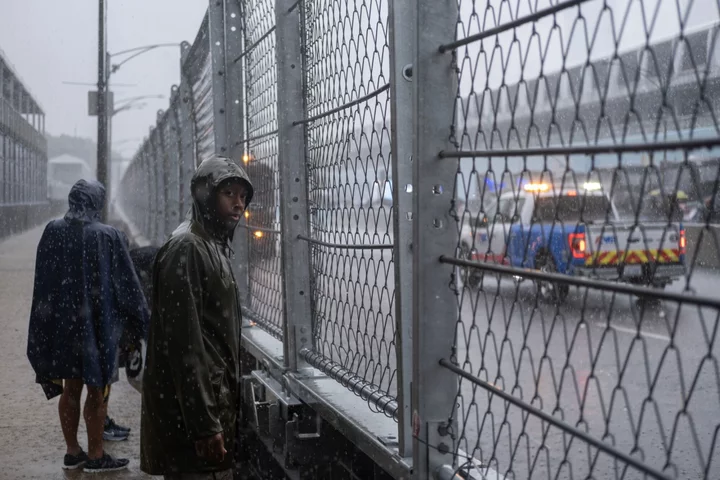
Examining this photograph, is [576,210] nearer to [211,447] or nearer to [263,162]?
[211,447]

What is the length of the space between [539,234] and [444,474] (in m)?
0.71

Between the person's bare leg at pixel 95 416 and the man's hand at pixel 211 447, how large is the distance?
2734 millimetres

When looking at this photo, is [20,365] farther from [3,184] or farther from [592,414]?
[3,184]

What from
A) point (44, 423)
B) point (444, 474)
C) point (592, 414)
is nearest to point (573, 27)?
point (444, 474)

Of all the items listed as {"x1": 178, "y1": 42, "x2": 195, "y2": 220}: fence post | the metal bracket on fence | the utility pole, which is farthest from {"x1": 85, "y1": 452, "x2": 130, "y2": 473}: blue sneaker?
the utility pole

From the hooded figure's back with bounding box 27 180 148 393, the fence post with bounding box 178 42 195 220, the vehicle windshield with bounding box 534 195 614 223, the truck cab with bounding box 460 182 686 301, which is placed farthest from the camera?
the fence post with bounding box 178 42 195 220

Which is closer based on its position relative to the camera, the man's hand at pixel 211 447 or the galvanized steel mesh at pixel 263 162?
the man's hand at pixel 211 447

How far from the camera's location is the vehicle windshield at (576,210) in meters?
1.96

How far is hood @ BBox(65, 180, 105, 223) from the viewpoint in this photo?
230 inches

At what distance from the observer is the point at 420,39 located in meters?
2.54

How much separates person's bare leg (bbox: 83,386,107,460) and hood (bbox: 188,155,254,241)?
2.57m

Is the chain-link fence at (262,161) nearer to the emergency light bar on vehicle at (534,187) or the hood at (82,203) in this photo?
the hood at (82,203)

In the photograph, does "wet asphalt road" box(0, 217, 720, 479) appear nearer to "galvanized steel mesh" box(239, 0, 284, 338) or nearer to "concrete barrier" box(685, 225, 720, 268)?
"concrete barrier" box(685, 225, 720, 268)

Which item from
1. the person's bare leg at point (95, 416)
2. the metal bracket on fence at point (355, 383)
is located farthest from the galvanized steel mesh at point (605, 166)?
the person's bare leg at point (95, 416)
